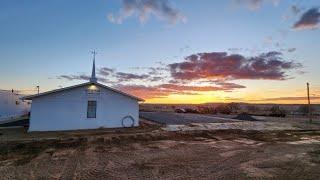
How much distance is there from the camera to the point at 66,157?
10.9 m

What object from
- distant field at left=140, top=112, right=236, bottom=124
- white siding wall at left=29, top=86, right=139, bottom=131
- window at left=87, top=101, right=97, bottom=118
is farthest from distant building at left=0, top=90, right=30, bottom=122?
distant field at left=140, top=112, right=236, bottom=124

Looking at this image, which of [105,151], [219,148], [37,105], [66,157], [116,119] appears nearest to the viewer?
[66,157]

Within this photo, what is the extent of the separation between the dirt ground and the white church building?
426 centimetres

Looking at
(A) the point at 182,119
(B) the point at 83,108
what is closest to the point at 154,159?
(B) the point at 83,108

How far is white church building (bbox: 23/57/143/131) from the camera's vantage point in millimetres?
19266

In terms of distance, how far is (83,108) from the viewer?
20359 millimetres

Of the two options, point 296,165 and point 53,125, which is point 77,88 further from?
point 296,165

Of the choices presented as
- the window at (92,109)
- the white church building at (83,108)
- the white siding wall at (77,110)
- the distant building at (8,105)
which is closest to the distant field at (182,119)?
the white church building at (83,108)

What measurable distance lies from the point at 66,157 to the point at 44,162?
961 millimetres

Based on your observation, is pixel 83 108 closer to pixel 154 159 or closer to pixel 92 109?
pixel 92 109

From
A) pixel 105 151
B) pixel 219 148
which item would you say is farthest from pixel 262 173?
pixel 105 151

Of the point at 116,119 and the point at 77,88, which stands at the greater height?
the point at 77,88

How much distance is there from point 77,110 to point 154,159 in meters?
11.0

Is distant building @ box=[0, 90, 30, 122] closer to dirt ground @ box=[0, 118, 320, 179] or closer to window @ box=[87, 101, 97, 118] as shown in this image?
window @ box=[87, 101, 97, 118]
